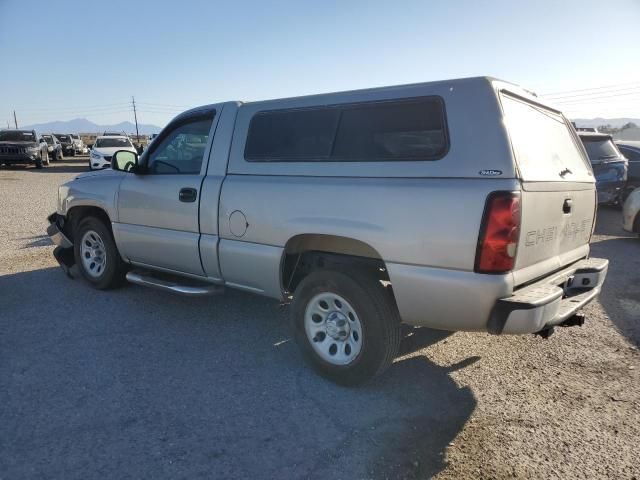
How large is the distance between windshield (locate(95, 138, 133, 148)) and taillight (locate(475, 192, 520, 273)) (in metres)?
23.1

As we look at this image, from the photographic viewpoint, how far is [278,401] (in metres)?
3.17

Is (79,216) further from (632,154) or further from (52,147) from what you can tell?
(52,147)

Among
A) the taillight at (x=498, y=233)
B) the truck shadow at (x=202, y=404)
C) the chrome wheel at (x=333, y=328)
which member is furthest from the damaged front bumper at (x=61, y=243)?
the taillight at (x=498, y=233)

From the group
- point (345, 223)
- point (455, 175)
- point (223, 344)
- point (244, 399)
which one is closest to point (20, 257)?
point (223, 344)

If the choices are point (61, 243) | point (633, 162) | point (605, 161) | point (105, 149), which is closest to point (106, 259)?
point (61, 243)

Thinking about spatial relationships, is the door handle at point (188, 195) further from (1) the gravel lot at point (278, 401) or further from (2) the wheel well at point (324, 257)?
(1) the gravel lot at point (278, 401)

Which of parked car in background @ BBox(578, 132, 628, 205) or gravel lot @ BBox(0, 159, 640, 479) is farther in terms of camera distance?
parked car in background @ BBox(578, 132, 628, 205)

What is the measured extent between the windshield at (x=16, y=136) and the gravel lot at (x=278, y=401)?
78.6ft

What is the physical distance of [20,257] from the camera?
702 cm

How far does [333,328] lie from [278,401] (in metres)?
0.66

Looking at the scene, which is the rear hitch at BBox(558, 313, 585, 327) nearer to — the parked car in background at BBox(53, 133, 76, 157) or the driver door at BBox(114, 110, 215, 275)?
the driver door at BBox(114, 110, 215, 275)

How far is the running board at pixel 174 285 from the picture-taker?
407 cm

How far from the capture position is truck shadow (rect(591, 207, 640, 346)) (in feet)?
15.2

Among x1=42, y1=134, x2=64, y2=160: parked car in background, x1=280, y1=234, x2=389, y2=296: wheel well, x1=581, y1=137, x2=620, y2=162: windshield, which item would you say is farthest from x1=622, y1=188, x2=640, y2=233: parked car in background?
x1=42, y1=134, x2=64, y2=160: parked car in background
